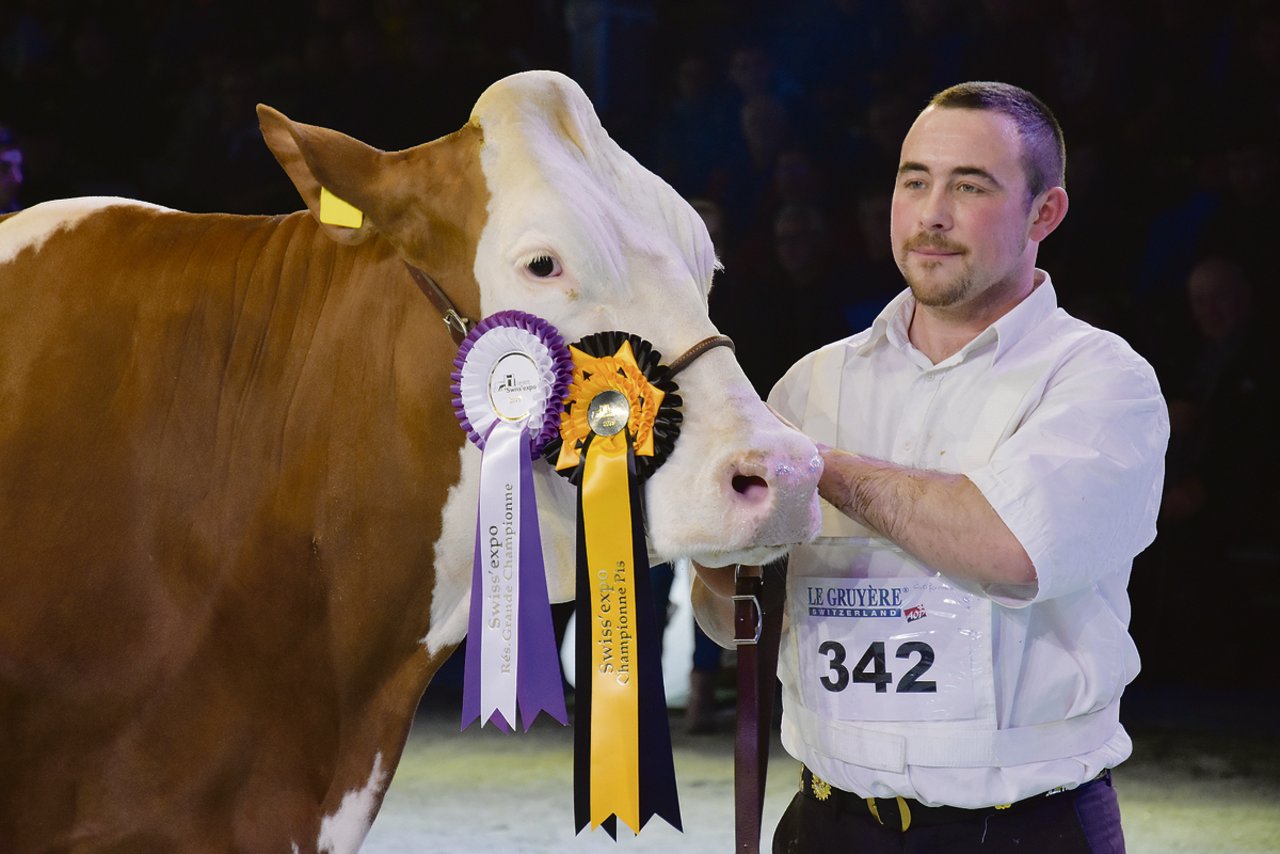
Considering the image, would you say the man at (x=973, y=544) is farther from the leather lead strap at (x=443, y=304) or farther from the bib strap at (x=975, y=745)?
the leather lead strap at (x=443, y=304)

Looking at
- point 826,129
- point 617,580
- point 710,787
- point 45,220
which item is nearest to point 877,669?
point 617,580

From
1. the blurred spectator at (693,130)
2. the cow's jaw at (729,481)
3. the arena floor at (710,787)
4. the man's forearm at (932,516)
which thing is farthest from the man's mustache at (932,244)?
the blurred spectator at (693,130)

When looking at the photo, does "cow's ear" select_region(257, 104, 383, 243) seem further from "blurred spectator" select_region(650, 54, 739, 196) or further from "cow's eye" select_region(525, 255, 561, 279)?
"blurred spectator" select_region(650, 54, 739, 196)

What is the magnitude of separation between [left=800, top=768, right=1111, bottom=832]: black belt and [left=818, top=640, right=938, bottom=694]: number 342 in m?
0.15

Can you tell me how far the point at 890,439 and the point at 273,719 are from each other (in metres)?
0.91

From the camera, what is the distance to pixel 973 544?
1.71 metres

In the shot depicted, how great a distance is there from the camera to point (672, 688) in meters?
5.47

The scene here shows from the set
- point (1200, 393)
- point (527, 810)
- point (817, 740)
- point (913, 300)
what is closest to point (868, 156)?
point (1200, 393)

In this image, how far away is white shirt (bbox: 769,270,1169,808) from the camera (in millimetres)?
1729

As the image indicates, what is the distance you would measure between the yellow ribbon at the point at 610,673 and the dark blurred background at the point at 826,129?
300 centimetres

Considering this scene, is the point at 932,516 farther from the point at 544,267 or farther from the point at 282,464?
the point at 282,464

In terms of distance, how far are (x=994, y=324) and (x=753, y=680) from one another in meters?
0.58

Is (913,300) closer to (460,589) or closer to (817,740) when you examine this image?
(817,740)

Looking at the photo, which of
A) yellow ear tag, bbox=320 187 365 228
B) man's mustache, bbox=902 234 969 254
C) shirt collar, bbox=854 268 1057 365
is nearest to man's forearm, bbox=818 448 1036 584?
shirt collar, bbox=854 268 1057 365
